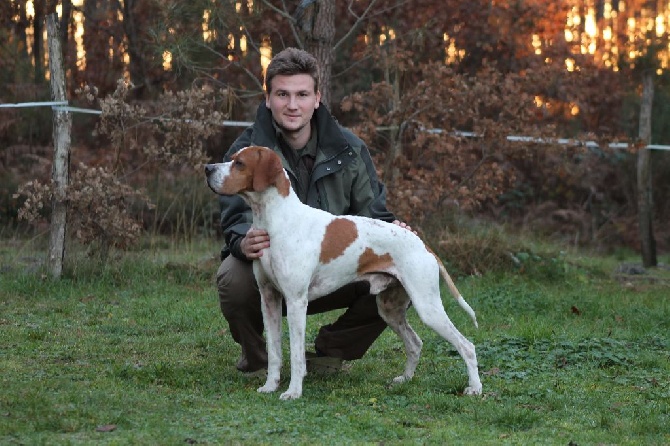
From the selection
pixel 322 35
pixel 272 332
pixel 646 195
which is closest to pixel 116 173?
pixel 322 35

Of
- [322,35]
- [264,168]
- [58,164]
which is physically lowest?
[58,164]

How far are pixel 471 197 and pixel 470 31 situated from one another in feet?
17.7

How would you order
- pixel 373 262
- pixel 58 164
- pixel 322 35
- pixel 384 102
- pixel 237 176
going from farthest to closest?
pixel 384 102, pixel 322 35, pixel 58 164, pixel 373 262, pixel 237 176

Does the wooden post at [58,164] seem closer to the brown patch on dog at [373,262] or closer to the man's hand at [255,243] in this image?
the man's hand at [255,243]

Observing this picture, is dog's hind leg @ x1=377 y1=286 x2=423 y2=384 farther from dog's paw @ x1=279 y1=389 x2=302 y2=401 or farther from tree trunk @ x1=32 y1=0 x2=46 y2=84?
tree trunk @ x1=32 y1=0 x2=46 y2=84

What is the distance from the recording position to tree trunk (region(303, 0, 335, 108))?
33.3 ft

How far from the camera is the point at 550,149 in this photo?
11.3 meters

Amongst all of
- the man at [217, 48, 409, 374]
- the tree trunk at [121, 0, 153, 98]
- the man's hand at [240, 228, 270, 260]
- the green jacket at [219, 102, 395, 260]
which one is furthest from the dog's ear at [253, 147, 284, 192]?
the tree trunk at [121, 0, 153, 98]

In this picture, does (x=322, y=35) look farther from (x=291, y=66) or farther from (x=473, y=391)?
(x=473, y=391)

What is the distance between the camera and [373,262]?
529cm

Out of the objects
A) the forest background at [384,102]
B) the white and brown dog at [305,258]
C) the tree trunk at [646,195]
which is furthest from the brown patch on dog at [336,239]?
the tree trunk at [646,195]

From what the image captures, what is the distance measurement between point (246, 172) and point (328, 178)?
87 centimetres

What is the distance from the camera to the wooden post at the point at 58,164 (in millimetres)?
8891

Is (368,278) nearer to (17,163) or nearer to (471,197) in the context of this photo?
(471,197)
